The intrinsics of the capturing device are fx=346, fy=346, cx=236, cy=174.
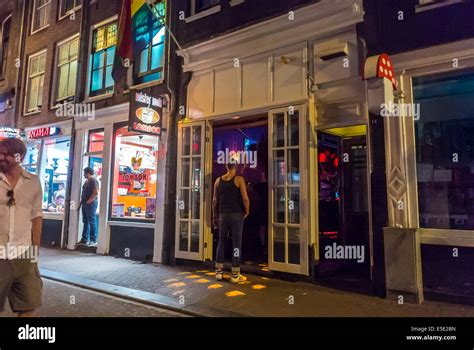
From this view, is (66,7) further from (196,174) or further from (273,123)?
(273,123)

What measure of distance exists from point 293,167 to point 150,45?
18.2ft

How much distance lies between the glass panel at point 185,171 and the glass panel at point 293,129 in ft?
8.42

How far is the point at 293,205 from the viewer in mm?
6227

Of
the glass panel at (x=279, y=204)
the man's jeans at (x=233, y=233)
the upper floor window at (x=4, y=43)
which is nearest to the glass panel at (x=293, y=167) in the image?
the glass panel at (x=279, y=204)

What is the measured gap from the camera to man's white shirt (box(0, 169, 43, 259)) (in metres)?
2.95

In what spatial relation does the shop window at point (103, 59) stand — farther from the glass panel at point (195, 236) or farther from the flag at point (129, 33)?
the glass panel at point (195, 236)

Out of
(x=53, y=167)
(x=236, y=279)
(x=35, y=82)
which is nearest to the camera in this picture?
(x=236, y=279)

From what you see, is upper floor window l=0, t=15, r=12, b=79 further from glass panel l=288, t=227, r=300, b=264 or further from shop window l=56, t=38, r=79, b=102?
glass panel l=288, t=227, r=300, b=264

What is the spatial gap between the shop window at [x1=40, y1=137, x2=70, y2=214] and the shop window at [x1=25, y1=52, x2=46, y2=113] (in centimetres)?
181

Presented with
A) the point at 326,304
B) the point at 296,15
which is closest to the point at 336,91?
the point at 296,15

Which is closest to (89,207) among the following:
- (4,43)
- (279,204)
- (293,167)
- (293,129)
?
(279,204)

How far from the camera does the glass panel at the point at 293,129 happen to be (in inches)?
248
